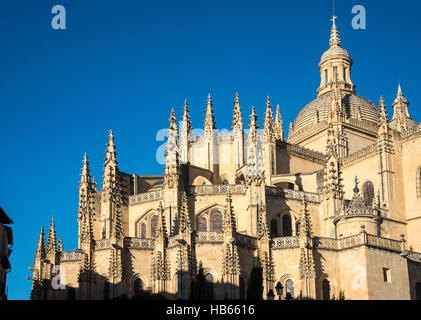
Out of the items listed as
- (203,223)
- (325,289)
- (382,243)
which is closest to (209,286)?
(325,289)

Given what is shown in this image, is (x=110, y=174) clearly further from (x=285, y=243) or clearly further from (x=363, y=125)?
(x=363, y=125)

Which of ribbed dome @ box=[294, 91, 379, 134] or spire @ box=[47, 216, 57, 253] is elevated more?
ribbed dome @ box=[294, 91, 379, 134]

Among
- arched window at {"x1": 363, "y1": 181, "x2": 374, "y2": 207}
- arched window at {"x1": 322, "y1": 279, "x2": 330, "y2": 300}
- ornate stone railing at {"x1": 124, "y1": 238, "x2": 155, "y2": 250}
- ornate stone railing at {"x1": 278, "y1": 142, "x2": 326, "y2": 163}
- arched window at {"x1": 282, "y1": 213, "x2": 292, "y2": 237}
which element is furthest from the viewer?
ornate stone railing at {"x1": 278, "y1": 142, "x2": 326, "y2": 163}

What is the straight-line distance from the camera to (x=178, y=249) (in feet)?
170

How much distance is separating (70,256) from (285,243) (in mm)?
14836

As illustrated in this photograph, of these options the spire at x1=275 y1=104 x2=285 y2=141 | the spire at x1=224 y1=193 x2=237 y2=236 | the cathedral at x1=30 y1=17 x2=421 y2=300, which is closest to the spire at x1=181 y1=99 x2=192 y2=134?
the cathedral at x1=30 y1=17 x2=421 y2=300

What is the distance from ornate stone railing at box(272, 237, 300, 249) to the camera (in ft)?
172

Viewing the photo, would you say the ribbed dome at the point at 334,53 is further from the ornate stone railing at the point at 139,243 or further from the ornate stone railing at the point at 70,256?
the ornate stone railing at the point at 70,256

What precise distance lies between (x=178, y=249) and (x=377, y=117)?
37.6m

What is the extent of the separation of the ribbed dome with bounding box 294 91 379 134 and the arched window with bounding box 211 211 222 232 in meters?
25.2

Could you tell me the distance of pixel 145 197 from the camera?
6194 cm

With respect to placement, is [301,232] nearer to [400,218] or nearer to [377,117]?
[400,218]

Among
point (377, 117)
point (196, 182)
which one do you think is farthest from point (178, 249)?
point (377, 117)

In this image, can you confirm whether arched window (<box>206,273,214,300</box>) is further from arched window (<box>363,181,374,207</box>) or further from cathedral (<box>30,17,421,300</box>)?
arched window (<box>363,181,374,207</box>)
